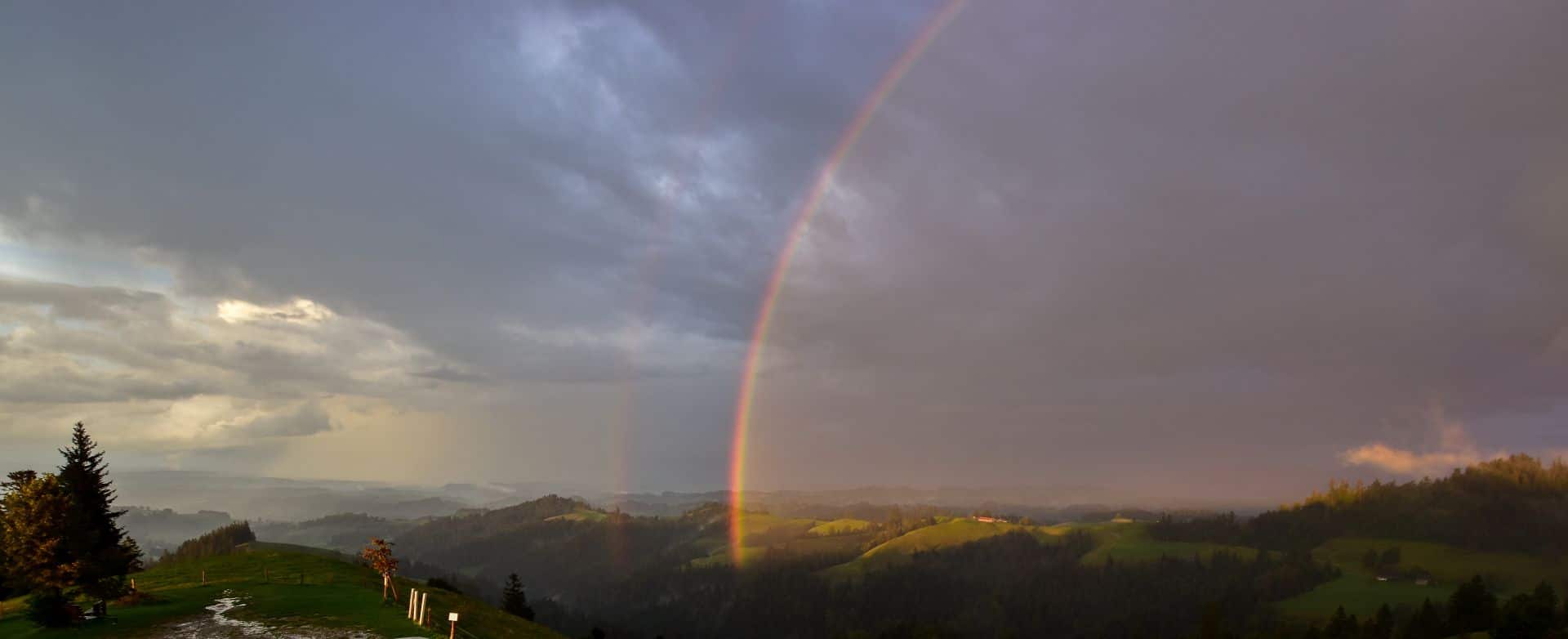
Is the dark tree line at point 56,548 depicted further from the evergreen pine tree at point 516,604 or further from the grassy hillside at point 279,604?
the evergreen pine tree at point 516,604

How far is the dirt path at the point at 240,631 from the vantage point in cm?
3959

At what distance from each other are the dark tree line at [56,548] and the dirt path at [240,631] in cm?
505

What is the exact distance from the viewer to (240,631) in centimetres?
4119

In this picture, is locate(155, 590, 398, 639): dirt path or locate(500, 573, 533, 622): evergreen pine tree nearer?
locate(155, 590, 398, 639): dirt path

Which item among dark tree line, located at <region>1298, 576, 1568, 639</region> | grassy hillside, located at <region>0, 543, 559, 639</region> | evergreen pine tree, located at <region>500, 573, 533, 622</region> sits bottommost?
dark tree line, located at <region>1298, 576, 1568, 639</region>

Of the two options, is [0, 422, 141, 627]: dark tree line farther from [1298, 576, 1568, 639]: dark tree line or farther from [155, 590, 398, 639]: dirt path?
[1298, 576, 1568, 639]: dark tree line

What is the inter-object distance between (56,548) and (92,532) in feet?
6.84

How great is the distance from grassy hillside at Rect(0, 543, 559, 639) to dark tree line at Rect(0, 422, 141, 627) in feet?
Answer: 5.43

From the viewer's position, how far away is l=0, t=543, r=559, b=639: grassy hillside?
4194 cm

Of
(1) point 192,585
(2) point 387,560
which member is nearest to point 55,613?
(2) point 387,560

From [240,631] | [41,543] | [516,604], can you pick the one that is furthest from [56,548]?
[516,604]

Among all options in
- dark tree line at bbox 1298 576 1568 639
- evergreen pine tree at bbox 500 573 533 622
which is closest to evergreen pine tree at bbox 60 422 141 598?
evergreen pine tree at bbox 500 573 533 622

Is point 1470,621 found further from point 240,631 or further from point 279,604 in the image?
point 240,631

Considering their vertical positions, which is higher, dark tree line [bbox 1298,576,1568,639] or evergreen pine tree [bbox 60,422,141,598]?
evergreen pine tree [bbox 60,422,141,598]
